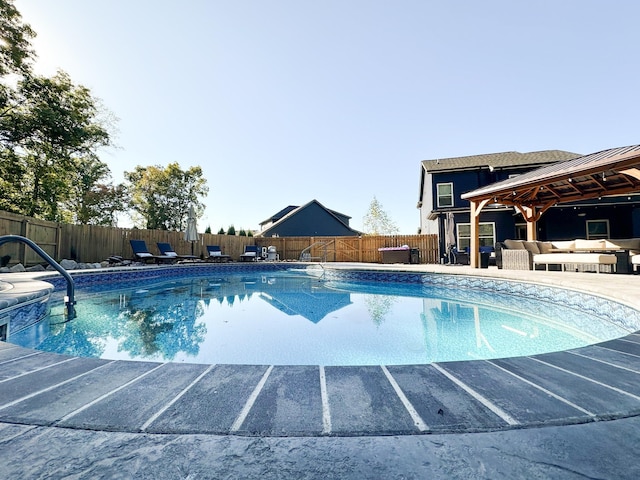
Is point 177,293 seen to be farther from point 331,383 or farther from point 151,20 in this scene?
point 151,20

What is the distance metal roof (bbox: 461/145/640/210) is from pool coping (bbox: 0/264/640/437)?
676 centimetres

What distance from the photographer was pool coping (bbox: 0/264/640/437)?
1202 mm

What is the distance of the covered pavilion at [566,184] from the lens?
6.47m

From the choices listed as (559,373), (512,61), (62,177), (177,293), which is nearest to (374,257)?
(512,61)

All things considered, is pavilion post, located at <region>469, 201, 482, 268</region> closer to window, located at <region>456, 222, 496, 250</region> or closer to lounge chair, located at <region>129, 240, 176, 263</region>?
window, located at <region>456, 222, 496, 250</region>

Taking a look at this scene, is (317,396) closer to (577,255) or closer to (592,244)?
(577,255)

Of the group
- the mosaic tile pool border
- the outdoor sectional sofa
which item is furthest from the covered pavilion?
the mosaic tile pool border

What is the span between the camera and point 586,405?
134cm

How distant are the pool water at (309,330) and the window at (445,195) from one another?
9274 millimetres

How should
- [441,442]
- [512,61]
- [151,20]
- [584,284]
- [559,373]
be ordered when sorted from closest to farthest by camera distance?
[441,442]
[559,373]
[584,284]
[151,20]
[512,61]

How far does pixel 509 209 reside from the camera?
1352 centimetres

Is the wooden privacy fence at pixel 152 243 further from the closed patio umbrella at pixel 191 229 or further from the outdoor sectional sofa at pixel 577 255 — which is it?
the outdoor sectional sofa at pixel 577 255

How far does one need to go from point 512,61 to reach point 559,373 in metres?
13.0

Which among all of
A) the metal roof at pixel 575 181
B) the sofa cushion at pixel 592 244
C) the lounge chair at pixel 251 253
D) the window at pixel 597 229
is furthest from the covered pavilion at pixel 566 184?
the lounge chair at pixel 251 253
